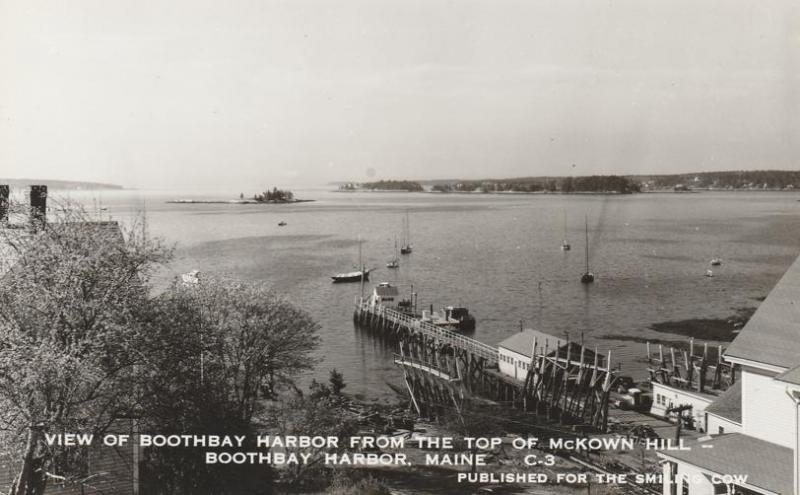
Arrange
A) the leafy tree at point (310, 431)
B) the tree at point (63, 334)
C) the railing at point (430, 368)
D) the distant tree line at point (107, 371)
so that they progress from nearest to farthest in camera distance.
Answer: the tree at point (63, 334) → the distant tree line at point (107, 371) → the leafy tree at point (310, 431) → the railing at point (430, 368)

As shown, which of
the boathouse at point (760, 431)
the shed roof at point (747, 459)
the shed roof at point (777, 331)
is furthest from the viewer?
the shed roof at point (777, 331)

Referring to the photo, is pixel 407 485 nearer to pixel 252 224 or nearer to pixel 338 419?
pixel 338 419

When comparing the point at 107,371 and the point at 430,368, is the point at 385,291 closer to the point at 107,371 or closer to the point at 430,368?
the point at 430,368

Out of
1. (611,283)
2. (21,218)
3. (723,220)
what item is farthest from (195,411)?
(723,220)

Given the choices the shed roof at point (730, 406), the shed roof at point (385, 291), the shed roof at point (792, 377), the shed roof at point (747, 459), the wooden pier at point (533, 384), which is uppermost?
the shed roof at point (792, 377)

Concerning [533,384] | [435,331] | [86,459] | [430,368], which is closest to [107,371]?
[86,459]

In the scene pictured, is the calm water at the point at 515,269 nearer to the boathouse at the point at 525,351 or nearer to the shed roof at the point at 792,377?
the boathouse at the point at 525,351

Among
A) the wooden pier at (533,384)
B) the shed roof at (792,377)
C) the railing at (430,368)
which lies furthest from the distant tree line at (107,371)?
the shed roof at (792,377)
